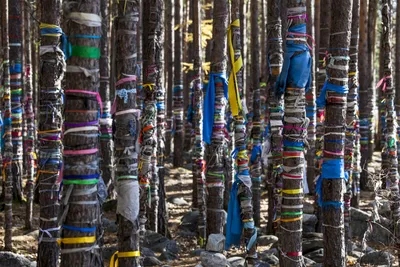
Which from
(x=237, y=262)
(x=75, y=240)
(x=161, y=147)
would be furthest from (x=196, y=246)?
(x=75, y=240)

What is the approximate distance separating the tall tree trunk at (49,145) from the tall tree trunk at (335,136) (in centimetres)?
369

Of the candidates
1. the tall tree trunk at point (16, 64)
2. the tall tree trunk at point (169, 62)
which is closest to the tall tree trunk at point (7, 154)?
the tall tree trunk at point (16, 64)

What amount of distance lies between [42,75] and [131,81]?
2.11 m

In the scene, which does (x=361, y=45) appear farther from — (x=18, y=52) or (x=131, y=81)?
(x=131, y=81)

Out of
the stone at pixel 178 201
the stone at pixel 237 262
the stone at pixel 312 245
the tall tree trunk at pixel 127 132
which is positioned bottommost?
the stone at pixel 178 201

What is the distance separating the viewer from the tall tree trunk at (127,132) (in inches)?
238

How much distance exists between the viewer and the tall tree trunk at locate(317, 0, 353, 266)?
7527mm

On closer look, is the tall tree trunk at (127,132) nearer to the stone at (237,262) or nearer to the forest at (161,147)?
the forest at (161,147)

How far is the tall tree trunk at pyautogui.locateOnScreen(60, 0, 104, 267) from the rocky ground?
4434mm

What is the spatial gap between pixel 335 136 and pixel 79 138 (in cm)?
404

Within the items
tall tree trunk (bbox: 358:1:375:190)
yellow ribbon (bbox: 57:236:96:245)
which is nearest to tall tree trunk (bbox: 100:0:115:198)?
tall tree trunk (bbox: 358:1:375:190)

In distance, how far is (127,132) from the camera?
20.1 feet

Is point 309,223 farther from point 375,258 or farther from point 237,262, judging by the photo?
point 237,262

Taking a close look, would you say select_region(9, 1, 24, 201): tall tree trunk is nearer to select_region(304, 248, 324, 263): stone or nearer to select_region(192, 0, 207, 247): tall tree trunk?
select_region(192, 0, 207, 247): tall tree trunk
